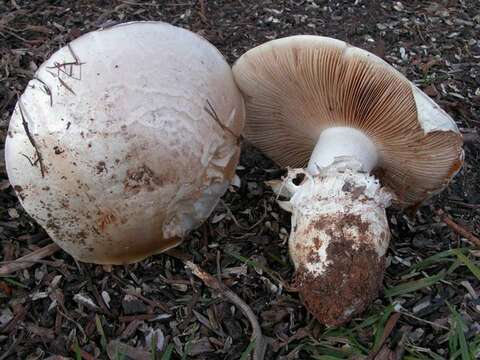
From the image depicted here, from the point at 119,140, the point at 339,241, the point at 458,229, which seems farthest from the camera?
the point at 458,229

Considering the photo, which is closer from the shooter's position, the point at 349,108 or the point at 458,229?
the point at 349,108

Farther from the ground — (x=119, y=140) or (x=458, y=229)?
(x=119, y=140)

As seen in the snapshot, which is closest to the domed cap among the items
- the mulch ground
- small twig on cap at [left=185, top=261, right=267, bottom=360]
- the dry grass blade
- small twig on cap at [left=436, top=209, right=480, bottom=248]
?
small twig on cap at [left=436, top=209, right=480, bottom=248]

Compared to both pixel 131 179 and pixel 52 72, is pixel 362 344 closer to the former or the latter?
pixel 131 179

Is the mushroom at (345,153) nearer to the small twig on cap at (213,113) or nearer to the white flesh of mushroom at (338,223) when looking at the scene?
the white flesh of mushroom at (338,223)

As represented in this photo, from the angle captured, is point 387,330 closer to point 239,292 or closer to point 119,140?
point 239,292

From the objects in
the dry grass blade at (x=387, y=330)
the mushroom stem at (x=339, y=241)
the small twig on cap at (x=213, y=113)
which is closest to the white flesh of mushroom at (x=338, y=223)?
the mushroom stem at (x=339, y=241)

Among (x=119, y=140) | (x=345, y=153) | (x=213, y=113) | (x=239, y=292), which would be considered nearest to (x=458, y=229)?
(x=345, y=153)

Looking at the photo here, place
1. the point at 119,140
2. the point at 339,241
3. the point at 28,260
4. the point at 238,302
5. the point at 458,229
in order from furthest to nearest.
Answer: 1. the point at 458,229
2. the point at 28,260
3. the point at 238,302
4. the point at 339,241
5. the point at 119,140
